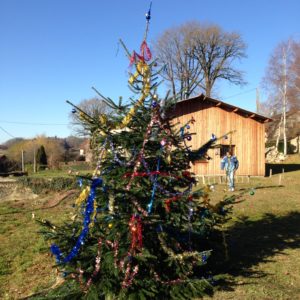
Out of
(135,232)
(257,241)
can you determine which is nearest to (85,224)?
(135,232)

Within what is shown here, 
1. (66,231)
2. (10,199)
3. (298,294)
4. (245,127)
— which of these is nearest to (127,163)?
(66,231)

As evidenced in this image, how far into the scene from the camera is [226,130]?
1034 inches

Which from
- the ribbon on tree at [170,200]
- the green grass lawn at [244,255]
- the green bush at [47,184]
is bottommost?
the green grass lawn at [244,255]

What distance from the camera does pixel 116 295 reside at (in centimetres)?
499

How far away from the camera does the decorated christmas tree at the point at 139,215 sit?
4996 mm

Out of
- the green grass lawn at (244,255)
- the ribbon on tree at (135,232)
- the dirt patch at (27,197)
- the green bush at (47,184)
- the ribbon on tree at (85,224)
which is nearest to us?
the ribbon on tree at (85,224)

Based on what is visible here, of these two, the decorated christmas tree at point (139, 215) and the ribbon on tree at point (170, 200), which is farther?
the ribbon on tree at point (170, 200)

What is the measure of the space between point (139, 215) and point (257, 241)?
472 cm

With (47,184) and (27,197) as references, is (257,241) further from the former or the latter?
(27,197)

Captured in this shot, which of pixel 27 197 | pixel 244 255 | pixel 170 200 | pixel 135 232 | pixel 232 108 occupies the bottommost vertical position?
pixel 244 255

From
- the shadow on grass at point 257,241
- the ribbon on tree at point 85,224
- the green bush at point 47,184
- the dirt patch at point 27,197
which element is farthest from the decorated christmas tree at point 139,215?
the green bush at point 47,184

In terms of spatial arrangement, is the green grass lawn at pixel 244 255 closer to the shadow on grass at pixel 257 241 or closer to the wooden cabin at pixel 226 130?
the shadow on grass at pixel 257 241

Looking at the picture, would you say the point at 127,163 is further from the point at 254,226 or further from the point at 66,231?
the point at 254,226

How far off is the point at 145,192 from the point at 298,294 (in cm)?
277
